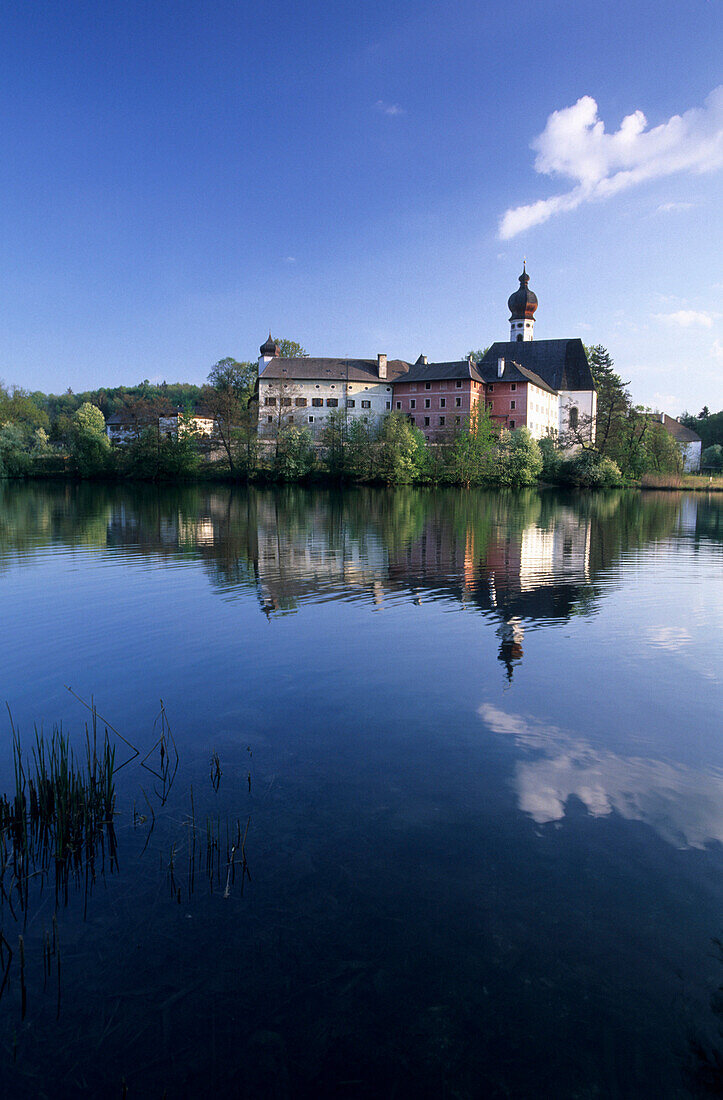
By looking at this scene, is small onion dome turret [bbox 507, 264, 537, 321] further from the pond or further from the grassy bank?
the pond

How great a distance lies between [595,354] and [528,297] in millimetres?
14946

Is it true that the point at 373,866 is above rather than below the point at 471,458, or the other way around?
below

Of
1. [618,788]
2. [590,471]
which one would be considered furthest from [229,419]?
[618,788]

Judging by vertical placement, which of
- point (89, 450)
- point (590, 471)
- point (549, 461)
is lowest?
point (590, 471)

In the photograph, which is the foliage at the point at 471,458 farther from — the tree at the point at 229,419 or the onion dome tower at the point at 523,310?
the onion dome tower at the point at 523,310

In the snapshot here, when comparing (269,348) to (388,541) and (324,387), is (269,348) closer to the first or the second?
(324,387)

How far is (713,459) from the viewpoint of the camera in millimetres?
114438

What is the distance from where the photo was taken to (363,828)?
5957 mm

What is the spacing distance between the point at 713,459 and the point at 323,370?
72.7 metres

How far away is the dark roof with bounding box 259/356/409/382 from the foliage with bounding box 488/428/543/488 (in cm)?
2714

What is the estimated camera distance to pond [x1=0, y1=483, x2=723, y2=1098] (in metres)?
3.78

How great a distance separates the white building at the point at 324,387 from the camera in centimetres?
9438

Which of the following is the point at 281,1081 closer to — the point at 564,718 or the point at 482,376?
the point at 564,718

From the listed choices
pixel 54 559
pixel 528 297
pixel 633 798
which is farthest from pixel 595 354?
pixel 633 798
